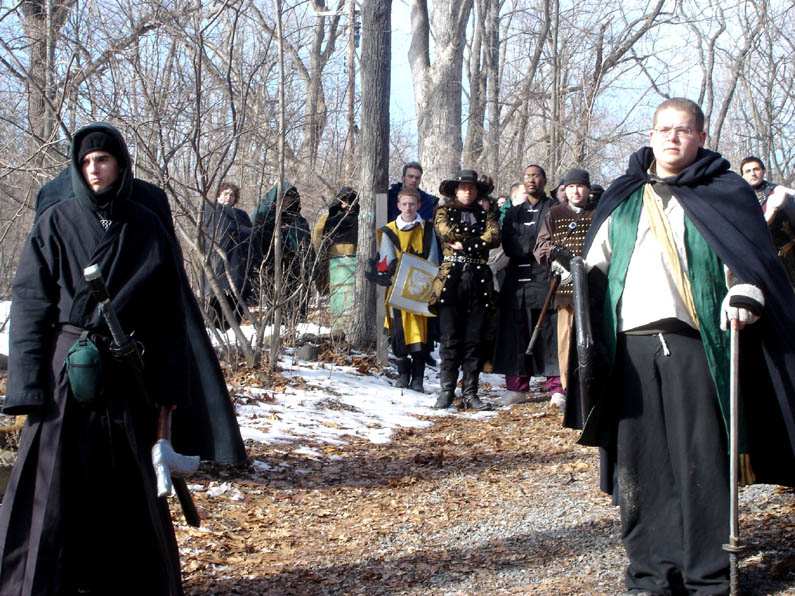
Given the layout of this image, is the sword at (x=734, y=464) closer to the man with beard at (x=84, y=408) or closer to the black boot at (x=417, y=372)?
the man with beard at (x=84, y=408)

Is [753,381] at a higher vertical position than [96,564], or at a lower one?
higher

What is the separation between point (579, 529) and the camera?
19.5ft

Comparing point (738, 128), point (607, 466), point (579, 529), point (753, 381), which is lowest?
point (579, 529)

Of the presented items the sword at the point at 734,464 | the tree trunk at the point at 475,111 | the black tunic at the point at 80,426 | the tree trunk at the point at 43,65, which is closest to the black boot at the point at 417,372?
the tree trunk at the point at 43,65

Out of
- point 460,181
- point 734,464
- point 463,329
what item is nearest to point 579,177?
point 460,181

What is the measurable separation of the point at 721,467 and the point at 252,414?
16.9 ft

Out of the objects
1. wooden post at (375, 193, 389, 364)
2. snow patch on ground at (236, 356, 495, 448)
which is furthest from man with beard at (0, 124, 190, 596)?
wooden post at (375, 193, 389, 364)

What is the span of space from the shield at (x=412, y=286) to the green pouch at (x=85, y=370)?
6966 millimetres

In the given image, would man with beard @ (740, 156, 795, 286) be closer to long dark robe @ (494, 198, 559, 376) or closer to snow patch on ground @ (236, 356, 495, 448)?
long dark robe @ (494, 198, 559, 376)

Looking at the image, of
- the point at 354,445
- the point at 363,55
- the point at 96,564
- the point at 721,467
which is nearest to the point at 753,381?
the point at 721,467

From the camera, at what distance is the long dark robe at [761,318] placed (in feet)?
14.4

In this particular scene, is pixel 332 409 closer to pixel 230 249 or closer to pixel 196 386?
pixel 230 249

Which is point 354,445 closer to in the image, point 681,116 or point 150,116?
point 150,116

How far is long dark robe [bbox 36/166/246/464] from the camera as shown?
4.48 m
